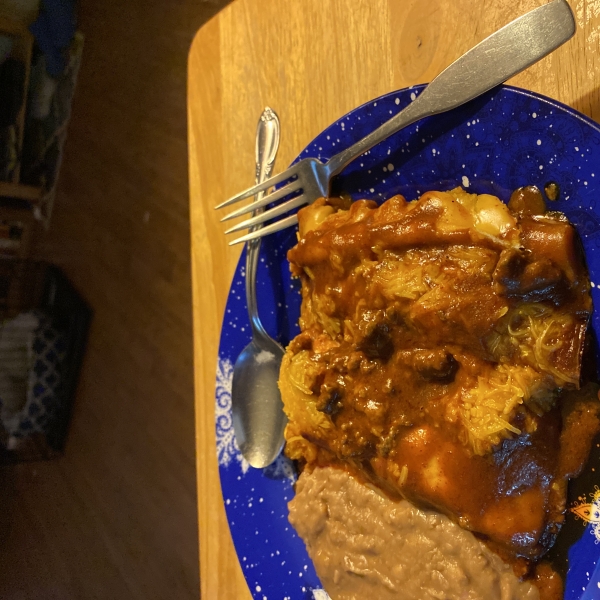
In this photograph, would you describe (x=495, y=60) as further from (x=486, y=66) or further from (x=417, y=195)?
(x=417, y=195)

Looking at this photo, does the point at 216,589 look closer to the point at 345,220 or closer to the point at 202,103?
the point at 345,220

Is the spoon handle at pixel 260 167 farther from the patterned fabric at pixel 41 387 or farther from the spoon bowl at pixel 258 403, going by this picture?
the patterned fabric at pixel 41 387

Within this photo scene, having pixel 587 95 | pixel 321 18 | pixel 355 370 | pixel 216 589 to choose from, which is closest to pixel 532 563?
pixel 355 370

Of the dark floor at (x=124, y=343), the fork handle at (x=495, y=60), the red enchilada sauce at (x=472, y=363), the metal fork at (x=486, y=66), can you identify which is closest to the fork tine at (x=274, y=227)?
the metal fork at (x=486, y=66)

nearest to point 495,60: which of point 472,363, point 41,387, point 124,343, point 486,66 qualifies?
point 486,66

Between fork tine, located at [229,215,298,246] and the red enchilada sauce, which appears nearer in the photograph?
the red enchilada sauce

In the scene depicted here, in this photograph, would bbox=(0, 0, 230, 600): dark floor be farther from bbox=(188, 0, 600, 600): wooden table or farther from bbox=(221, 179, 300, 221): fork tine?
bbox=(221, 179, 300, 221): fork tine

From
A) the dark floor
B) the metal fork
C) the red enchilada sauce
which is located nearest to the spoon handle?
the metal fork
